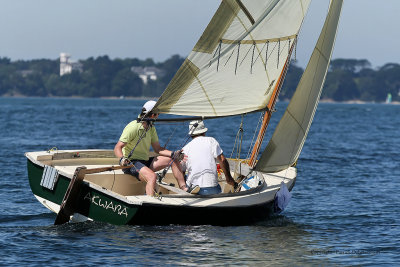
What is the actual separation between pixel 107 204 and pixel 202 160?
76.0 inches

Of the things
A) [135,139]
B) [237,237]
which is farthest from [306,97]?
[135,139]

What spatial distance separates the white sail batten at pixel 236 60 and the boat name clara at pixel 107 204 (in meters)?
1.92

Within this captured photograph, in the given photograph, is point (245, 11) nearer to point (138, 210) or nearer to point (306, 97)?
point (306, 97)

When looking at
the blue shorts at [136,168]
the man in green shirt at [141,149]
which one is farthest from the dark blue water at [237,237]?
the blue shorts at [136,168]

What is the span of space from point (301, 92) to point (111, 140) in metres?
26.6

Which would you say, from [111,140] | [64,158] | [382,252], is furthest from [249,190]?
[111,140]

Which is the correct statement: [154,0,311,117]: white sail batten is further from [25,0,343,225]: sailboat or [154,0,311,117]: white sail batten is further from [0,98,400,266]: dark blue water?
[0,98,400,266]: dark blue water

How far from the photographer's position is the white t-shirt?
1430cm

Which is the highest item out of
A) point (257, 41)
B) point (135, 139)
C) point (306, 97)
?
point (257, 41)

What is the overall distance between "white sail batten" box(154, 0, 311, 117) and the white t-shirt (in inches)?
23.4

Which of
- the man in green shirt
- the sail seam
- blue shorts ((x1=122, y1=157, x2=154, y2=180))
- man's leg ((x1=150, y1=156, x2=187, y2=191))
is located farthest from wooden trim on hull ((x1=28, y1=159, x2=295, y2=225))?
the sail seam

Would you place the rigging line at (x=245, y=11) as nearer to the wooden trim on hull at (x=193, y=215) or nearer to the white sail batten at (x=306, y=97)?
the white sail batten at (x=306, y=97)

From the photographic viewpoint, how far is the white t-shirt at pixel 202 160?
1430 cm

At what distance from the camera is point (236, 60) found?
14961 mm
